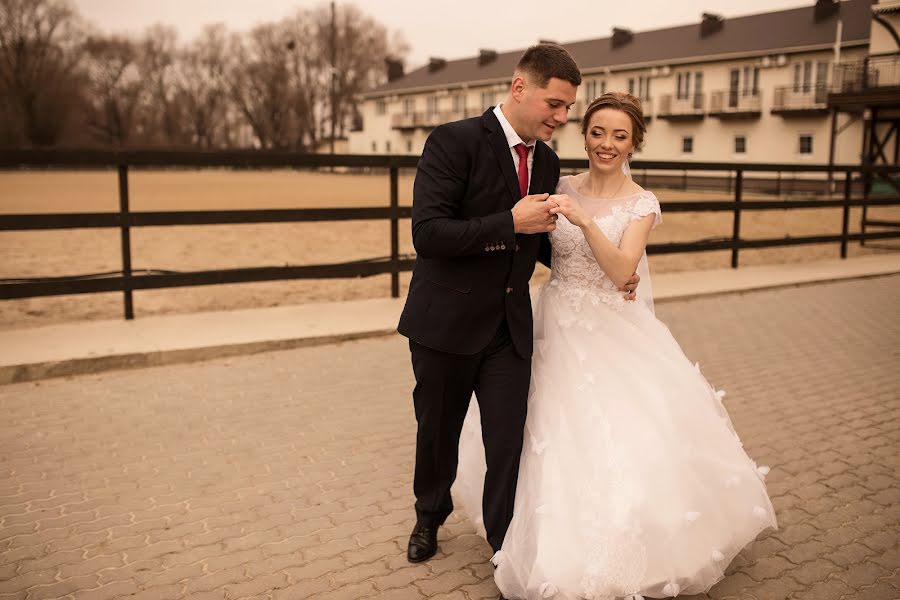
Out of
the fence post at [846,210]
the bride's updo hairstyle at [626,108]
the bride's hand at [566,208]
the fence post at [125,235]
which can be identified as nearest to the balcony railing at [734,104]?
the fence post at [846,210]

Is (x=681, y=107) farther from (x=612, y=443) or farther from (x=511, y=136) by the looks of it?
(x=612, y=443)

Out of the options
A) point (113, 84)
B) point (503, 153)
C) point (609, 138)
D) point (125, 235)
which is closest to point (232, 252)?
point (125, 235)

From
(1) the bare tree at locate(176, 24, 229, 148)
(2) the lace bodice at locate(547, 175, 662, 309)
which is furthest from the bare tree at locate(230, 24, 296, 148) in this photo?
(2) the lace bodice at locate(547, 175, 662, 309)

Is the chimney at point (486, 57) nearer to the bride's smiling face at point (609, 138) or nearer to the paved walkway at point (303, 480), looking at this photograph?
the paved walkway at point (303, 480)

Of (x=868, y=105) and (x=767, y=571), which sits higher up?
(x=868, y=105)

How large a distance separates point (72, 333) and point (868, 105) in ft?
97.3

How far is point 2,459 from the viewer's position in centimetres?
409

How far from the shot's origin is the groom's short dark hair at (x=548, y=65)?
2.62 metres

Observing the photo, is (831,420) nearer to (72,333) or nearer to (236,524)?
(236,524)

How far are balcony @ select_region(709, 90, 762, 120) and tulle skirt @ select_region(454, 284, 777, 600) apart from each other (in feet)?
136

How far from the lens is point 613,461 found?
2.76 metres

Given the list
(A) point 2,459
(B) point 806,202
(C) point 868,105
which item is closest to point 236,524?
(A) point 2,459

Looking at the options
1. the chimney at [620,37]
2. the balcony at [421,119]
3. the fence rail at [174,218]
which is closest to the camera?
the fence rail at [174,218]

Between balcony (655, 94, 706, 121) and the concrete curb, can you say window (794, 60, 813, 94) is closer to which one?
balcony (655, 94, 706, 121)
